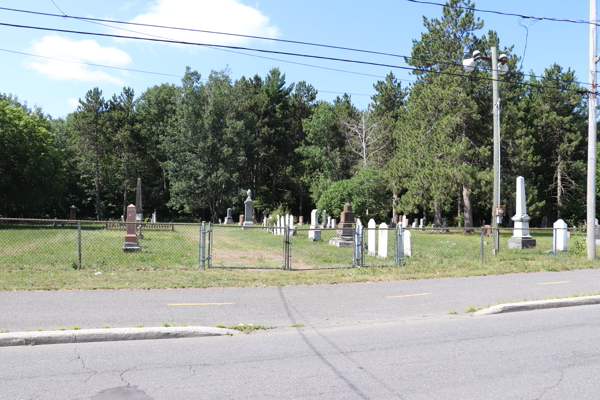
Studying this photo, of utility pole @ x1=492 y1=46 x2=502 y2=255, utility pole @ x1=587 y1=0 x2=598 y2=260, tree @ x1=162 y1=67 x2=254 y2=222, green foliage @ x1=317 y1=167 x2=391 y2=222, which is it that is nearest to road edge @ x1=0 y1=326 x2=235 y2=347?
utility pole @ x1=492 y1=46 x2=502 y2=255

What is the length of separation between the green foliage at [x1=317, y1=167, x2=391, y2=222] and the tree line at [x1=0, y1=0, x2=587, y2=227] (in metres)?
0.13

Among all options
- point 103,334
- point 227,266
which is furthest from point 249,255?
point 103,334

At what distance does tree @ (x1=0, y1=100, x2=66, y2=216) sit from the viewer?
39500 millimetres

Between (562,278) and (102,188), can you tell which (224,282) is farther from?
(102,188)

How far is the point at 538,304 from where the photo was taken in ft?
29.9

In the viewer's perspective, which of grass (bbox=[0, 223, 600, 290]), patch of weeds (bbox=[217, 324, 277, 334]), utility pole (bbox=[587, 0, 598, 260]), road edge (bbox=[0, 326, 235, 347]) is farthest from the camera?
utility pole (bbox=[587, 0, 598, 260])

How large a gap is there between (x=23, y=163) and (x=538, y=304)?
43.1 metres

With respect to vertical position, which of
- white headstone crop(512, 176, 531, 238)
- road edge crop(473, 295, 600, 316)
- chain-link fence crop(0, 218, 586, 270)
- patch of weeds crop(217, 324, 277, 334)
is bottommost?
patch of weeds crop(217, 324, 277, 334)

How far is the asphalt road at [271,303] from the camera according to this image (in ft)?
25.1

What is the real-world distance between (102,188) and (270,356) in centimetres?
5681

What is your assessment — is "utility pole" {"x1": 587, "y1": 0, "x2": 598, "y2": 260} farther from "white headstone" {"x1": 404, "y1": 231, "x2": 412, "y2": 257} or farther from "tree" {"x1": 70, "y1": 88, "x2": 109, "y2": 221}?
"tree" {"x1": 70, "y1": 88, "x2": 109, "y2": 221}

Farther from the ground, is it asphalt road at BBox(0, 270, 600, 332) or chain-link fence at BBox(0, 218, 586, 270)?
chain-link fence at BBox(0, 218, 586, 270)

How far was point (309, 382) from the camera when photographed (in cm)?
497

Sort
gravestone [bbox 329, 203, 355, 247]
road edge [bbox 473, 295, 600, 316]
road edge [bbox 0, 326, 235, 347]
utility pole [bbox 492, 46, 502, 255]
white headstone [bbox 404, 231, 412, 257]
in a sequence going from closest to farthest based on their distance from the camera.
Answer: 1. road edge [bbox 0, 326, 235, 347]
2. road edge [bbox 473, 295, 600, 316]
3. white headstone [bbox 404, 231, 412, 257]
4. utility pole [bbox 492, 46, 502, 255]
5. gravestone [bbox 329, 203, 355, 247]
